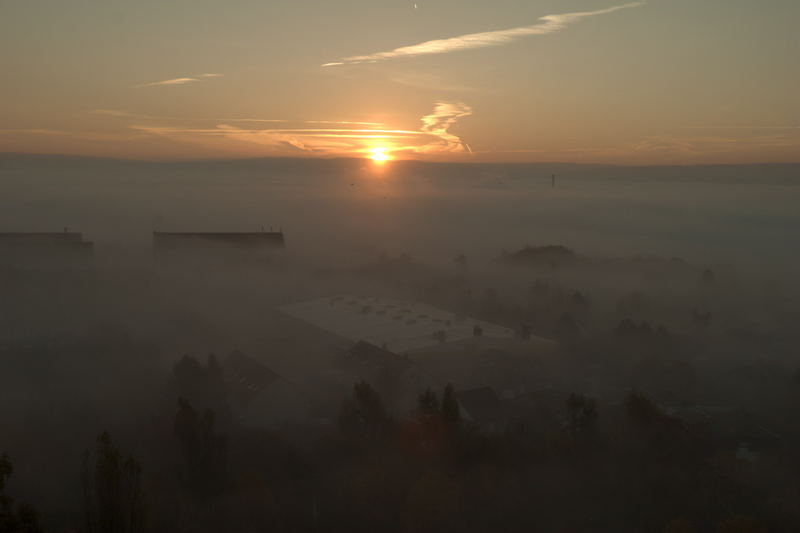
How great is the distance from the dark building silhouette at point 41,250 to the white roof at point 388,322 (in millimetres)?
16307

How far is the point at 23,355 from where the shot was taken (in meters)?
30.2

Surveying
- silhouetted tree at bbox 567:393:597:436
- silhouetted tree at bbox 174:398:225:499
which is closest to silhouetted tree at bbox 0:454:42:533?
silhouetted tree at bbox 174:398:225:499

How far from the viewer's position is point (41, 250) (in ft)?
149

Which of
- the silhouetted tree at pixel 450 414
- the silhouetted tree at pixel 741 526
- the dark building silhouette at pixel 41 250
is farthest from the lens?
the dark building silhouette at pixel 41 250

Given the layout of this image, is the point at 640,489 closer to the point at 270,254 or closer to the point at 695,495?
the point at 695,495

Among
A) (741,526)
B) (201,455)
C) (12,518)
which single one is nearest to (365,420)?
(201,455)

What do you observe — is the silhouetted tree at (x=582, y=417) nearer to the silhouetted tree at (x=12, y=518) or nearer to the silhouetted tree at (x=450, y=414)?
the silhouetted tree at (x=450, y=414)

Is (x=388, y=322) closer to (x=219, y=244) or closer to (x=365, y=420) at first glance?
(x=365, y=420)

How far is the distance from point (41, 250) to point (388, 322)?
1082 inches

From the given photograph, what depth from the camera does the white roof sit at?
33219mm

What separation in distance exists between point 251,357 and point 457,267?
4443cm

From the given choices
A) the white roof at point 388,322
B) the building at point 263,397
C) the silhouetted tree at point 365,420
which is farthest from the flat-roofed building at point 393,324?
the silhouetted tree at point 365,420

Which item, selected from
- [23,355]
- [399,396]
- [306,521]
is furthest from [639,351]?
[23,355]

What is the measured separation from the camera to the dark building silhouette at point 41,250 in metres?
44.8
